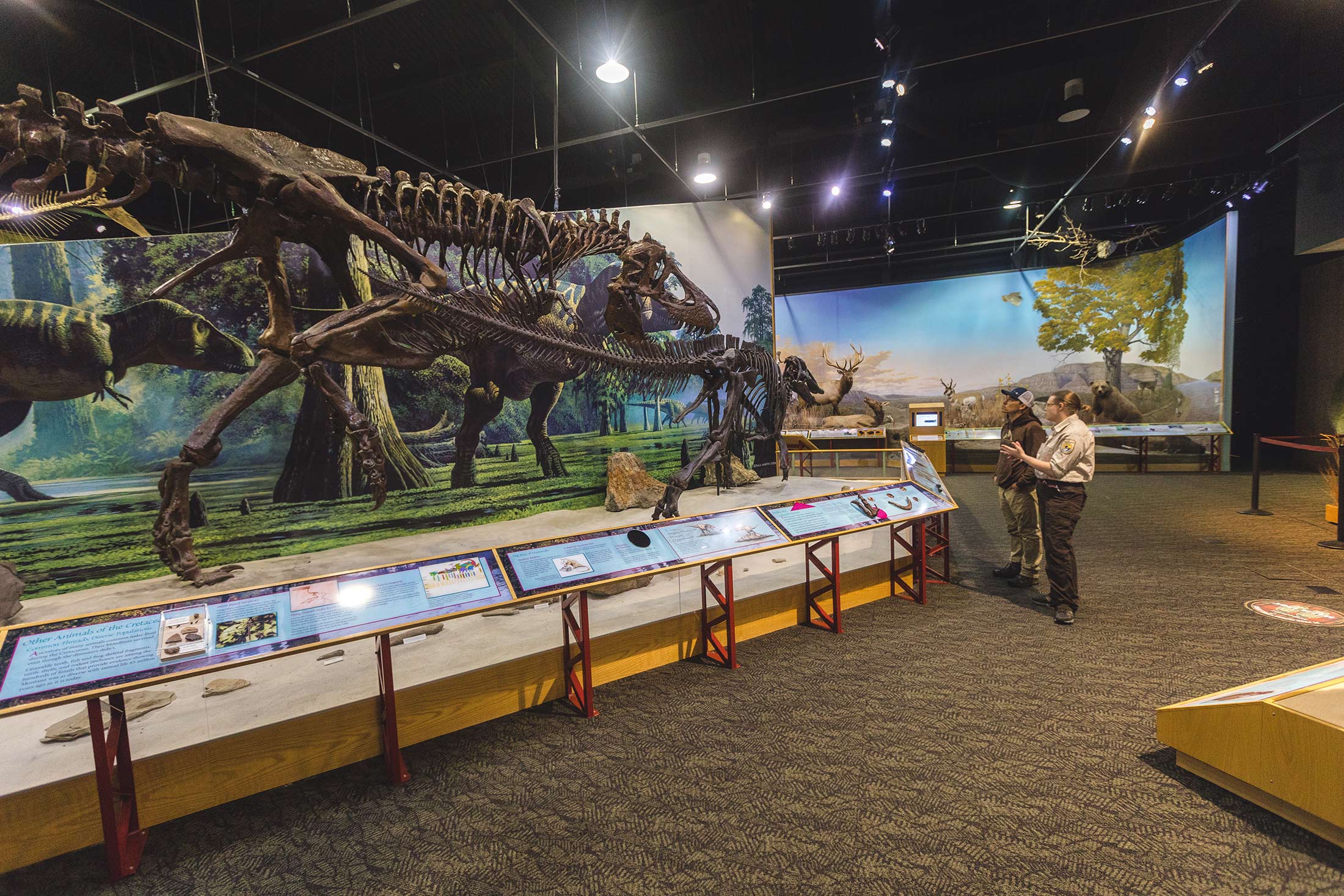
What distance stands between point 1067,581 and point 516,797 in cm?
372

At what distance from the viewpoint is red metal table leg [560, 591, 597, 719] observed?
2.53 meters

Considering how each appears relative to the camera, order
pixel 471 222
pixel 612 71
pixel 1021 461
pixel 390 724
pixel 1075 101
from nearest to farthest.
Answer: pixel 390 724, pixel 471 222, pixel 1021 461, pixel 612 71, pixel 1075 101

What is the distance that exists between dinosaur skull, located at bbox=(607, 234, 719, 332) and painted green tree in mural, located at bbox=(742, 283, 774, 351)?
2.70 metres

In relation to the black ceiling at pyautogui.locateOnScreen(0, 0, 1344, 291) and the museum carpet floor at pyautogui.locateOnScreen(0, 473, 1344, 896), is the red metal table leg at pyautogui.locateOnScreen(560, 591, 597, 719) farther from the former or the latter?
the black ceiling at pyautogui.locateOnScreen(0, 0, 1344, 291)

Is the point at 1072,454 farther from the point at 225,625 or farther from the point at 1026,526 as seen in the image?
the point at 225,625

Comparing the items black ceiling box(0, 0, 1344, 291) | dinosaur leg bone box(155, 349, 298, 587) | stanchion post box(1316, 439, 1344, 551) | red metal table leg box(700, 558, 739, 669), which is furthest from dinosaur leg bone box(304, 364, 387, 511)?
stanchion post box(1316, 439, 1344, 551)

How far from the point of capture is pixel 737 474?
7.91 m

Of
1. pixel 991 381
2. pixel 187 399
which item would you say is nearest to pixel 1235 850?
pixel 187 399

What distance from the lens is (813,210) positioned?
33.8 ft

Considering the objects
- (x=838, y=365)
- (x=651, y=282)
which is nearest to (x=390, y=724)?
(x=651, y=282)

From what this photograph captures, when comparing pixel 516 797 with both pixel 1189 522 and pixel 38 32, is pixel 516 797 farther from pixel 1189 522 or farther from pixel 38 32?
pixel 1189 522

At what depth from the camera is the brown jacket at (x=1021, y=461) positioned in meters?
4.23

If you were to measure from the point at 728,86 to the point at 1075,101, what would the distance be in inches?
183

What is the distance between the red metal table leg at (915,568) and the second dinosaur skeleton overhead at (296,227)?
138 inches
